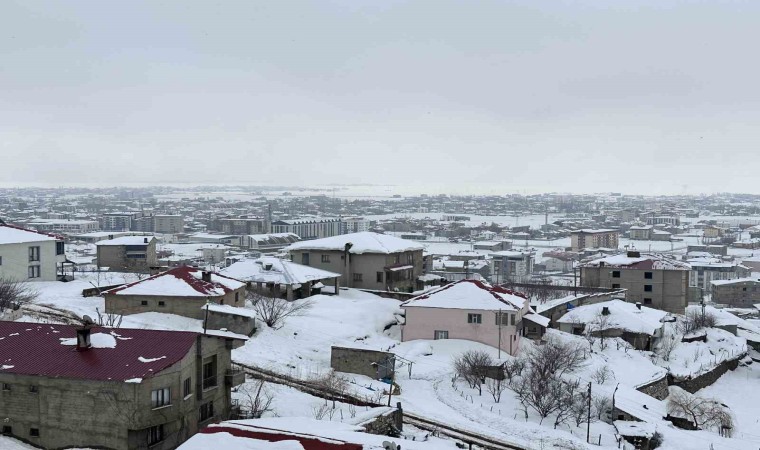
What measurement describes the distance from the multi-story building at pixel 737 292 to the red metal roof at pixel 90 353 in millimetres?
94128

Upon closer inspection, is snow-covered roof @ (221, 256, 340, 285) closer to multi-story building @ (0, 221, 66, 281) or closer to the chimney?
multi-story building @ (0, 221, 66, 281)

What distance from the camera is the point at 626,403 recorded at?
101 ft

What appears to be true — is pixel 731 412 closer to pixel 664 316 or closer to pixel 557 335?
pixel 557 335

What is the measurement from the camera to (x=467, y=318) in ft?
122

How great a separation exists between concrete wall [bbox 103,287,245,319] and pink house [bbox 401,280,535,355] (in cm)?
892

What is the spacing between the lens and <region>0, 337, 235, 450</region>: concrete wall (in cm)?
1998

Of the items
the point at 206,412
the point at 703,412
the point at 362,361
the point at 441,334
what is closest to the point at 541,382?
the point at 362,361

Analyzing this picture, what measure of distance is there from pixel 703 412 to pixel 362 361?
1347 centimetres

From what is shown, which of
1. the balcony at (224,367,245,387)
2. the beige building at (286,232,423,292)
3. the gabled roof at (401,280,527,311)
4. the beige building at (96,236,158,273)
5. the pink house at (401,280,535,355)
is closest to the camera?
the balcony at (224,367,245,387)

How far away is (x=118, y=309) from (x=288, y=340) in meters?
7.06

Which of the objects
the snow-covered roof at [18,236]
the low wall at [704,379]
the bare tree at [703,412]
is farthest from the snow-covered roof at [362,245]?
the bare tree at [703,412]

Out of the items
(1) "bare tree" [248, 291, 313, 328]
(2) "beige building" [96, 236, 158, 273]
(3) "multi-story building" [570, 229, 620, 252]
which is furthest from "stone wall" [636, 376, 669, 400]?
(3) "multi-story building" [570, 229, 620, 252]

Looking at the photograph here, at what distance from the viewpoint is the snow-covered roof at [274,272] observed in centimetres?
4447

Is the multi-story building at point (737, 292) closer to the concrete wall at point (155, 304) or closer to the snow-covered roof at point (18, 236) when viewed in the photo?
the snow-covered roof at point (18, 236)
